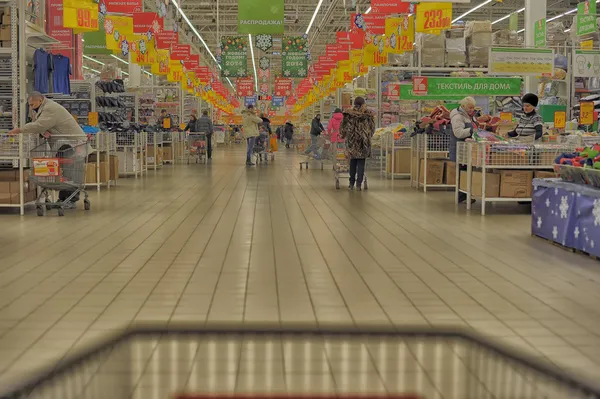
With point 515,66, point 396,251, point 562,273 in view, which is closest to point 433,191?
point 515,66

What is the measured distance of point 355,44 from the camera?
2006cm

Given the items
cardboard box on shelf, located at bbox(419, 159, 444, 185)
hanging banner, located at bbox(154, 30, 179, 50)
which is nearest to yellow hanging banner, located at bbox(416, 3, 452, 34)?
cardboard box on shelf, located at bbox(419, 159, 444, 185)

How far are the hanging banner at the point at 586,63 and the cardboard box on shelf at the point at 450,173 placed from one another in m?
3.53

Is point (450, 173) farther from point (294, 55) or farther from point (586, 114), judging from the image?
point (294, 55)

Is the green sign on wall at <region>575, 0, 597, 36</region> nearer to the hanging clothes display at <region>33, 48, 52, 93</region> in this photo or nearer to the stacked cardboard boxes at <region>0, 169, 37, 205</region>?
the hanging clothes display at <region>33, 48, 52, 93</region>

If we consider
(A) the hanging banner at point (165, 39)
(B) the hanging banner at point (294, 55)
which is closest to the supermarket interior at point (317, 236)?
(A) the hanging banner at point (165, 39)

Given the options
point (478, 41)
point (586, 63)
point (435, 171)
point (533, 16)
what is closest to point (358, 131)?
point (435, 171)

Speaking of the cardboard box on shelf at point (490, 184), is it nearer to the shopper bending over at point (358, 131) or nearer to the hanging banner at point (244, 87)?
the shopper bending over at point (358, 131)

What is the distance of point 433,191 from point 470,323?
380 inches

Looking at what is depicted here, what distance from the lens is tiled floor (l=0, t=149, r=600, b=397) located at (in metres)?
4.56

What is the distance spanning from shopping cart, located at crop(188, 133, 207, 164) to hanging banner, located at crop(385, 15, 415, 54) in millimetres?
9237

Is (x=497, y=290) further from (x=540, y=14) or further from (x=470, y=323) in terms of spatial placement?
(x=540, y=14)

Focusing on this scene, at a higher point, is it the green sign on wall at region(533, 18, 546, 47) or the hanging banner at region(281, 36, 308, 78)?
the hanging banner at region(281, 36, 308, 78)

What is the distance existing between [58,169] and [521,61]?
8.63 meters
